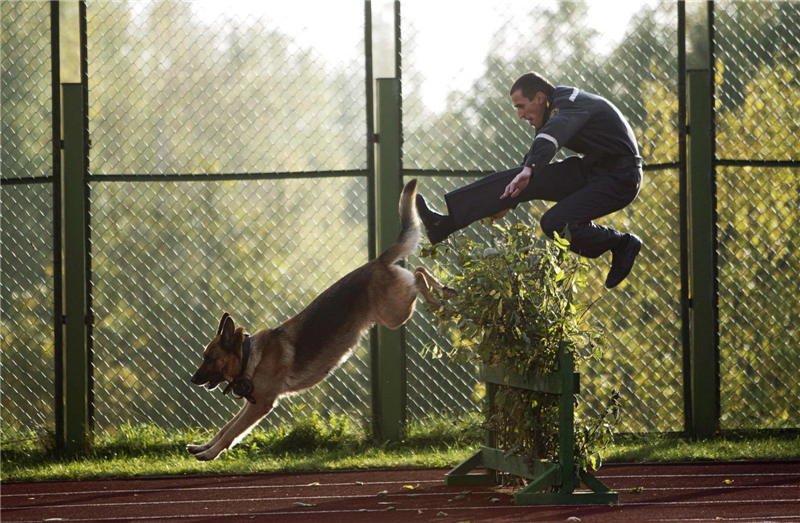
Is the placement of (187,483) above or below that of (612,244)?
below

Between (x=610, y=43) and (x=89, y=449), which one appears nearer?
(x=89, y=449)

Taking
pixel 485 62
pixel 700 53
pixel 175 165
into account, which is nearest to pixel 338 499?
pixel 485 62

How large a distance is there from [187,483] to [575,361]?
9.83ft

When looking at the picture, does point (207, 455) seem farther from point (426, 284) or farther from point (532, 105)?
point (532, 105)

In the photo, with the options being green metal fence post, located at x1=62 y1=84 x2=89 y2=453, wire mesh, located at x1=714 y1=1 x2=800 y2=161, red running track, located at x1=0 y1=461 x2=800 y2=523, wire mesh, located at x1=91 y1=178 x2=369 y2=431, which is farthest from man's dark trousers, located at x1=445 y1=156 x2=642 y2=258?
green metal fence post, located at x1=62 y1=84 x2=89 y2=453

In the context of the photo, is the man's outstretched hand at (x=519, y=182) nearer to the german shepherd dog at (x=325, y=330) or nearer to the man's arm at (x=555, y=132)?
the man's arm at (x=555, y=132)

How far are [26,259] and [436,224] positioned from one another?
4186 millimetres

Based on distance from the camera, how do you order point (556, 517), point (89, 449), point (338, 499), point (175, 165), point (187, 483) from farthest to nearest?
point (175, 165)
point (89, 449)
point (187, 483)
point (338, 499)
point (556, 517)

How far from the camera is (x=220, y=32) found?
7.15m

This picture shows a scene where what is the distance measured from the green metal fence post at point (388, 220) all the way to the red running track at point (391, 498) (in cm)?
73

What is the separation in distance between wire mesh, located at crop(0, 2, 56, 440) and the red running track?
3.95ft

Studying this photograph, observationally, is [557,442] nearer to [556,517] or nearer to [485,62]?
[556,517]

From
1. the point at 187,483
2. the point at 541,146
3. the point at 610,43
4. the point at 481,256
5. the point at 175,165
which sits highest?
the point at 610,43

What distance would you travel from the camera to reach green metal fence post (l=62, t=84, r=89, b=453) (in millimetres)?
6375
